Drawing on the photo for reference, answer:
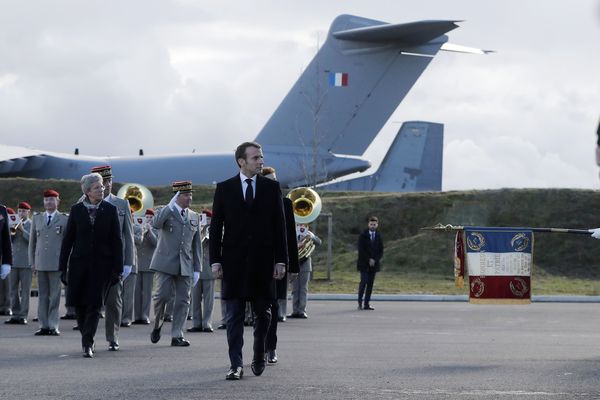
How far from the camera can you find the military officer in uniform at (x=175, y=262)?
12828 mm

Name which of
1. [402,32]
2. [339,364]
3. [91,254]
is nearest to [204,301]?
[91,254]

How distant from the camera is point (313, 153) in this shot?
115 feet

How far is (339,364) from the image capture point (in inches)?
423

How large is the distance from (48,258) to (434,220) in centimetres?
2412

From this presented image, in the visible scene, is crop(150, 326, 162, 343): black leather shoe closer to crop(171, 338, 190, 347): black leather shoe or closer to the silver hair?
crop(171, 338, 190, 347): black leather shoe

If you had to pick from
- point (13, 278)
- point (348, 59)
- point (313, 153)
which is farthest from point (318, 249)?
point (13, 278)

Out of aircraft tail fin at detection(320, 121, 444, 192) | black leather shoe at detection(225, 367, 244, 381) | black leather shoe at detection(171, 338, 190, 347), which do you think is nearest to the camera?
black leather shoe at detection(225, 367, 244, 381)

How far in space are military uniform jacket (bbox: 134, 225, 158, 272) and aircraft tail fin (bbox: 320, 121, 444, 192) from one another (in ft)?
67.8

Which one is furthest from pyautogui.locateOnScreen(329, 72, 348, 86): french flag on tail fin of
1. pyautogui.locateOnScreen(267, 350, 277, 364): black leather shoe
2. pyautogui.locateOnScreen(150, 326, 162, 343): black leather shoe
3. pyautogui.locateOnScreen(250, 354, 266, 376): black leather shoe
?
pyautogui.locateOnScreen(250, 354, 266, 376): black leather shoe

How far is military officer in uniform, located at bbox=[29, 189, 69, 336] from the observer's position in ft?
47.8

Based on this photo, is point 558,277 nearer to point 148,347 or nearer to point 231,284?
point 148,347

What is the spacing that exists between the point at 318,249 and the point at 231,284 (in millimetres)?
25765

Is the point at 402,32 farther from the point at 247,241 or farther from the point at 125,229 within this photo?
the point at 247,241

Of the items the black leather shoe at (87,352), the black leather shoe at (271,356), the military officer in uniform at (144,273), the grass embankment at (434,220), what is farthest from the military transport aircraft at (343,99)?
the black leather shoe at (271,356)
